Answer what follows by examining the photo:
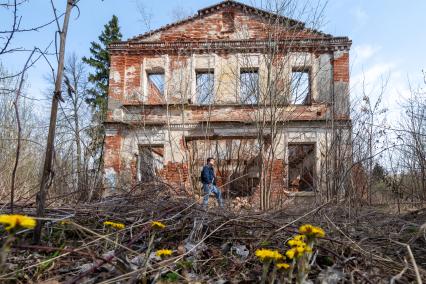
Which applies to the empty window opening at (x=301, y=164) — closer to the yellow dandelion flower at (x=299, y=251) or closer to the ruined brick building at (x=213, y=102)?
the ruined brick building at (x=213, y=102)

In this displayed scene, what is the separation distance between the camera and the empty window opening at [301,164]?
14.8 m

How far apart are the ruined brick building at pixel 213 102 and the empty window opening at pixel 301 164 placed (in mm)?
50

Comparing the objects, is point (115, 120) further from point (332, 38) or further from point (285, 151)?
point (332, 38)

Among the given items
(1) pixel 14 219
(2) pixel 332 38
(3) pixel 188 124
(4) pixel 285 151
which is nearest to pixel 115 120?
(3) pixel 188 124

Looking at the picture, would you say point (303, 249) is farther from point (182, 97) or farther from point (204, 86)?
point (204, 86)

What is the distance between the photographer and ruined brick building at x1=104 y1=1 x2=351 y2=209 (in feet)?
46.8

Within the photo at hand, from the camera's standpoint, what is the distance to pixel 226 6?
16453mm

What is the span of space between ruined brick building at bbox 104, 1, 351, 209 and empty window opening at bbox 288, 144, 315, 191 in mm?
50

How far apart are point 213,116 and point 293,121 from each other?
3178 millimetres

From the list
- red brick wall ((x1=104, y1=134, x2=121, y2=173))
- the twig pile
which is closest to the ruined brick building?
red brick wall ((x1=104, y1=134, x2=121, y2=173))

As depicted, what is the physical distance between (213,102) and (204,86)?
1039 mm

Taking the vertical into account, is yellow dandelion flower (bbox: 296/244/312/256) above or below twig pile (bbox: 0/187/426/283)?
above

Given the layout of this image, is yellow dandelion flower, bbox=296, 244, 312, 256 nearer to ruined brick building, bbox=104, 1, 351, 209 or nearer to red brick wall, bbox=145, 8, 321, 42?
ruined brick building, bbox=104, 1, 351, 209

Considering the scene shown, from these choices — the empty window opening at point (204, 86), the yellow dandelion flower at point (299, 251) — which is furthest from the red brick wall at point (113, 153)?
the yellow dandelion flower at point (299, 251)
